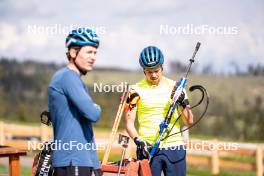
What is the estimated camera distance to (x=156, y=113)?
7777 mm

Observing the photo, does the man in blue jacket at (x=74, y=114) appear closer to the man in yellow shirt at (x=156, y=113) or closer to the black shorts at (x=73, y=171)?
the black shorts at (x=73, y=171)

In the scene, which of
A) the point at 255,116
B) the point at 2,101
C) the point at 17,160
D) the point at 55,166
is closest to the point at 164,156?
the point at 17,160

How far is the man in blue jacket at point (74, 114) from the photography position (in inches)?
201

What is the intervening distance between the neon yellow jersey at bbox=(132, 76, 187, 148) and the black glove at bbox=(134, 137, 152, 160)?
193 mm

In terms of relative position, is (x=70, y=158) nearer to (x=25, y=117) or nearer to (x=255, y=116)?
(x=255, y=116)

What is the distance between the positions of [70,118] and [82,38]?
1.90 ft

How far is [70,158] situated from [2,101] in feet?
137

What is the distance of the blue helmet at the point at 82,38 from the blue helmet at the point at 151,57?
93.1 inches

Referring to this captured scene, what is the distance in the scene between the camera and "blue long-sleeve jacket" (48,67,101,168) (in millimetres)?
5109

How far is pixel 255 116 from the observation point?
113 ft

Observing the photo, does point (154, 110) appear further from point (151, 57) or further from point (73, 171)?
point (73, 171)

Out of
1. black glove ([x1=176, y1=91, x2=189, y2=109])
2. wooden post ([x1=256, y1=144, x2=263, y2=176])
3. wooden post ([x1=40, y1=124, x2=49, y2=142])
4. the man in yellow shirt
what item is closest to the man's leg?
the man in yellow shirt

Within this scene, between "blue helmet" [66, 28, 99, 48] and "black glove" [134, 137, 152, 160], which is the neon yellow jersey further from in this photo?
"blue helmet" [66, 28, 99, 48]

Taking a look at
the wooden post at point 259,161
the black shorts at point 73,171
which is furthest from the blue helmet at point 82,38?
the wooden post at point 259,161
